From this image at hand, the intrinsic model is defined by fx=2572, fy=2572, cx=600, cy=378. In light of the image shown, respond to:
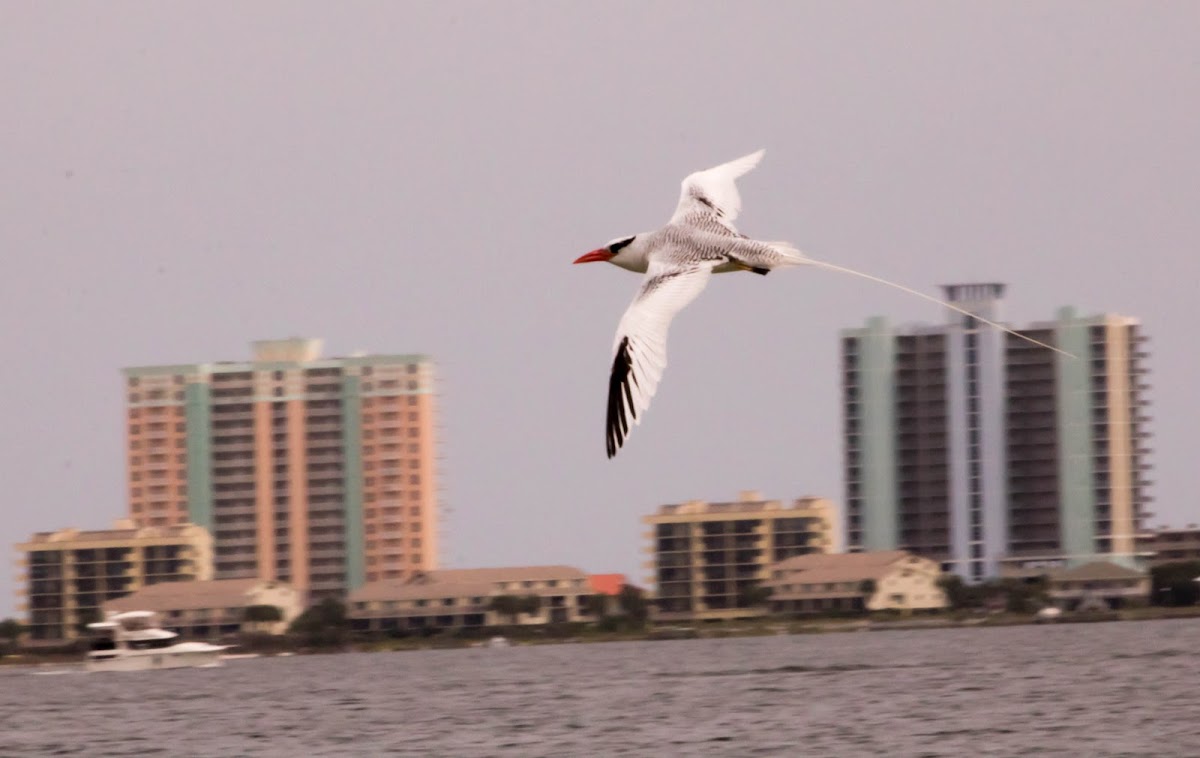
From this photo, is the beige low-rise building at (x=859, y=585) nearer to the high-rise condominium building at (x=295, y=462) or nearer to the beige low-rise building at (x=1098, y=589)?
the beige low-rise building at (x=1098, y=589)

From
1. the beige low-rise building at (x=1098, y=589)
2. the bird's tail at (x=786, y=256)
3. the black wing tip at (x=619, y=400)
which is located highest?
the bird's tail at (x=786, y=256)

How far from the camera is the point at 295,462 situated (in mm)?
167375

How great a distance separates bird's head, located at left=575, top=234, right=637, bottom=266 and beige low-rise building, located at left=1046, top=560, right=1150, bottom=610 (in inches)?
4416

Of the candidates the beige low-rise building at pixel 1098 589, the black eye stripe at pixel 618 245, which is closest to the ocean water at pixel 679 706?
the black eye stripe at pixel 618 245

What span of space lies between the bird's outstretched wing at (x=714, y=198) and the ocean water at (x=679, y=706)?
19339 millimetres

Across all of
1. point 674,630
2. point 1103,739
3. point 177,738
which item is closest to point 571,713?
point 177,738

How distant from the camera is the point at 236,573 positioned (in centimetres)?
16275

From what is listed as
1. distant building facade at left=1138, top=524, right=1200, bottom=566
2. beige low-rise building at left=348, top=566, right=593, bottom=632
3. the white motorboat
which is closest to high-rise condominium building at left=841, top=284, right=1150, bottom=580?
distant building facade at left=1138, top=524, right=1200, bottom=566

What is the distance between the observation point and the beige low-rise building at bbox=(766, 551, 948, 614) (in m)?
138

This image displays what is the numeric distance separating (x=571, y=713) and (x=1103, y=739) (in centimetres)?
1776

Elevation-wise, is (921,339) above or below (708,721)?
above

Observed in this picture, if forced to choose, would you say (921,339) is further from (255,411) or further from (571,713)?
(571,713)

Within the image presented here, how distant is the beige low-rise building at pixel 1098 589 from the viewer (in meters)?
139

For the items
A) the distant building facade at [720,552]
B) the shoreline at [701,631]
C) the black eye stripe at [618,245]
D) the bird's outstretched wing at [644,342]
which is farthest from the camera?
the distant building facade at [720,552]
